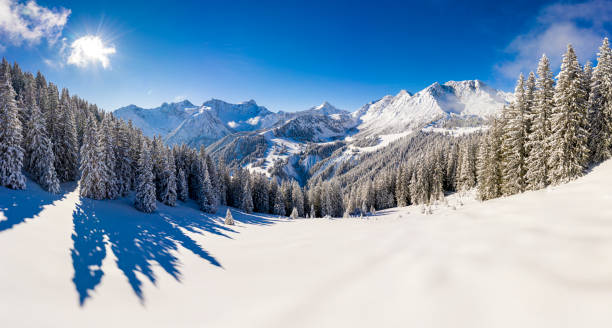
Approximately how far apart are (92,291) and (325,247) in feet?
29.2

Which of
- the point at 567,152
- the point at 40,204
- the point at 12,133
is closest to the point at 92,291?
the point at 40,204

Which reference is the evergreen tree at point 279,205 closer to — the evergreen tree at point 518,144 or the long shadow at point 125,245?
the long shadow at point 125,245

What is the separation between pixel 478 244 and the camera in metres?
5.81

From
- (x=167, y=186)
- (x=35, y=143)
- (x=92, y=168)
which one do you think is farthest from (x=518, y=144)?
(x=35, y=143)

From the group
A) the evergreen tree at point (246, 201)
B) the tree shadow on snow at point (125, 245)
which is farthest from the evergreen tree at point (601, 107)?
the evergreen tree at point (246, 201)

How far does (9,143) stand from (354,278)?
109 ft

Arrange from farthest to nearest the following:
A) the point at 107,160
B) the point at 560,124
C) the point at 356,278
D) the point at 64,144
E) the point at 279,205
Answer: the point at 279,205 < the point at 64,144 < the point at 107,160 < the point at 560,124 < the point at 356,278

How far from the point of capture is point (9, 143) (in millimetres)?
21078

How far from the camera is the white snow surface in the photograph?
3877 mm

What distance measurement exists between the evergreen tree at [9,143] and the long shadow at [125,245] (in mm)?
5627

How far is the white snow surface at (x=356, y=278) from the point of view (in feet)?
12.7

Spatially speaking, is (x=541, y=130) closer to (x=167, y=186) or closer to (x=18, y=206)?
(x=18, y=206)

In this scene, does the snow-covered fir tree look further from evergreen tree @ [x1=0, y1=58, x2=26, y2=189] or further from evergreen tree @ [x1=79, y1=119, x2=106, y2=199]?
evergreen tree @ [x1=0, y1=58, x2=26, y2=189]

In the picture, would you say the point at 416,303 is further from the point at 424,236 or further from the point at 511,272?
the point at 424,236
